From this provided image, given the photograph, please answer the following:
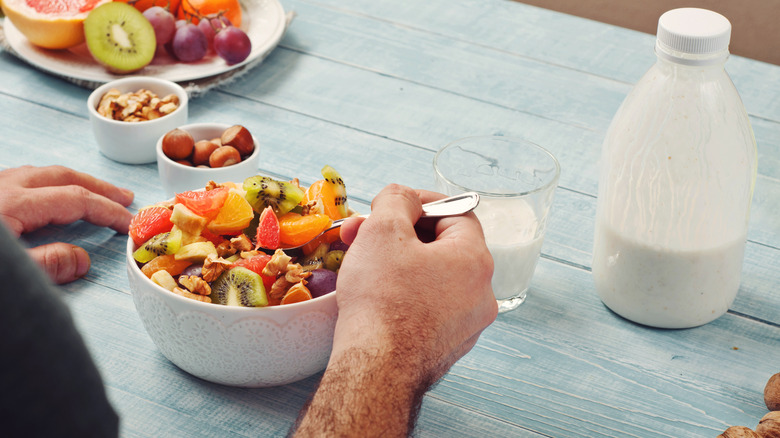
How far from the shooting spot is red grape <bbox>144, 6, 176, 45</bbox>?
121cm

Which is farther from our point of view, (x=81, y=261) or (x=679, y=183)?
(x=81, y=261)

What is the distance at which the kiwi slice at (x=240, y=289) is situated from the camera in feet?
2.10

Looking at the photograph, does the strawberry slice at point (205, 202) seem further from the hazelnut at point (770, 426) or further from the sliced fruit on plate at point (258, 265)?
the hazelnut at point (770, 426)

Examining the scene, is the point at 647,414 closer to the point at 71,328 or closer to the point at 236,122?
the point at 71,328

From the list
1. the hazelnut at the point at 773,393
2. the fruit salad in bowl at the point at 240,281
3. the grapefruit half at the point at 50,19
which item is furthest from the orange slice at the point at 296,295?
the grapefruit half at the point at 50,19

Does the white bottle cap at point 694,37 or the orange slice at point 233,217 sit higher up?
the white bottle cap at point 694,37

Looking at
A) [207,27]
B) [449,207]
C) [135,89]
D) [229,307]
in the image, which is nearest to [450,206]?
[449,207]

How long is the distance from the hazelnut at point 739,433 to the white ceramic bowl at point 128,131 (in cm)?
78

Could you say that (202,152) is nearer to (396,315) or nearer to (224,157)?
(224,157)

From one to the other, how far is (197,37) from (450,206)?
675 mm

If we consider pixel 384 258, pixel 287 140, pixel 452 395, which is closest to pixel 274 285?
pixel 384 258

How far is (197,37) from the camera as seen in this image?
121cm

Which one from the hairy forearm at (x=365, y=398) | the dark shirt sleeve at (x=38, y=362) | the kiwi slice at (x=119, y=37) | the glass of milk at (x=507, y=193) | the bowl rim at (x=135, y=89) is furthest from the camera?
the kiwi slice at (x=119, y=37)

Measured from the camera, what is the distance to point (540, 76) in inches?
50.3
